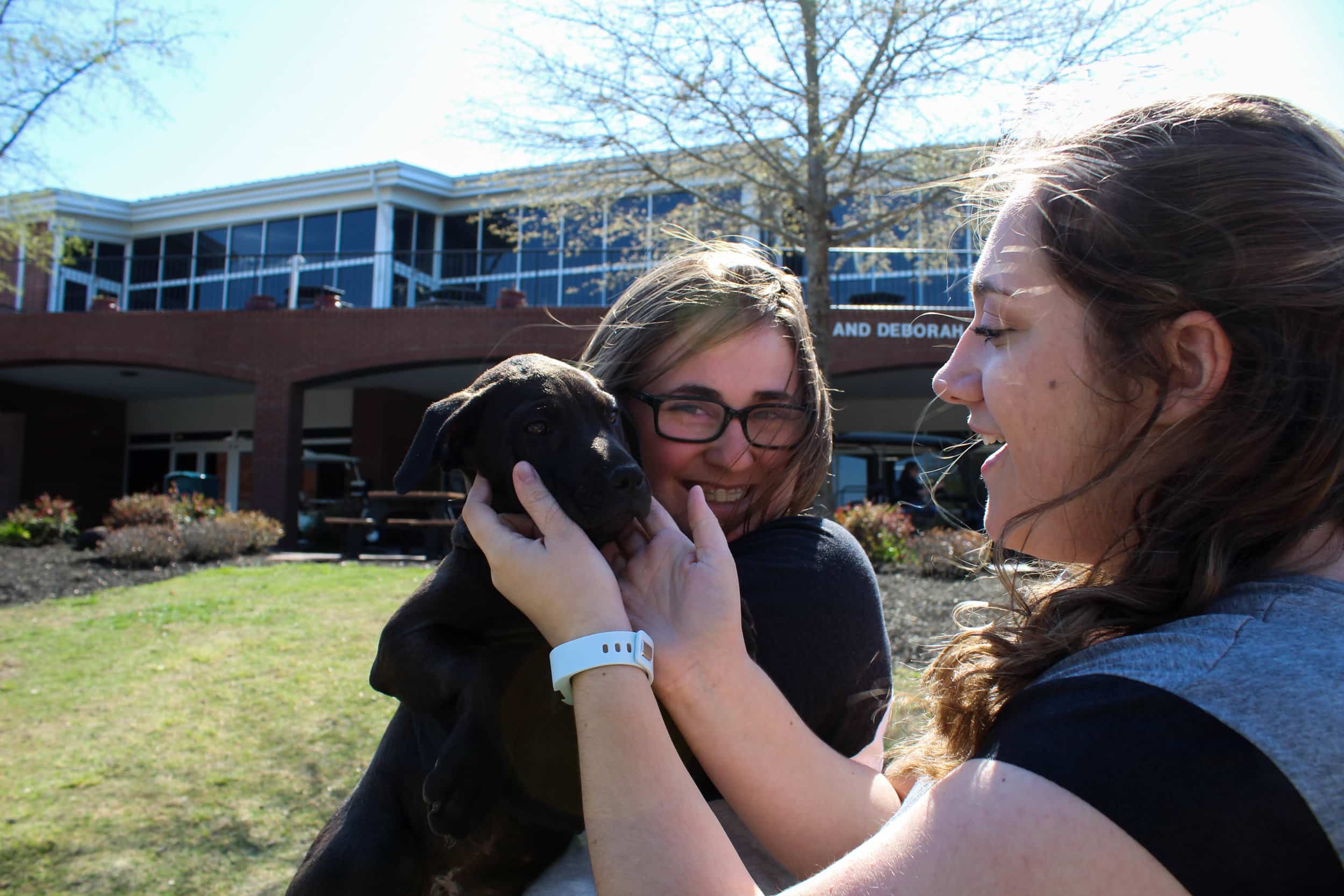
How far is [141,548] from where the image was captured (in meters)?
14.4

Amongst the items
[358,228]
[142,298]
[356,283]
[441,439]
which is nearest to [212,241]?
[142,298]

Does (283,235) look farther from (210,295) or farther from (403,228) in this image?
(403,228)

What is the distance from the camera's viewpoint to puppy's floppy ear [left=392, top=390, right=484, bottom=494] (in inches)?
91.9

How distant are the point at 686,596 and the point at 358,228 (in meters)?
29.0

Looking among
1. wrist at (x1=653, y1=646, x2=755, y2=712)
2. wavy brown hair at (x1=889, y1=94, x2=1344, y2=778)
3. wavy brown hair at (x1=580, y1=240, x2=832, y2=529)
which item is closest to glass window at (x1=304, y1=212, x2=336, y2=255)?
wavy brown hair at (x1=580, y1=240, x2=832, y2=529)

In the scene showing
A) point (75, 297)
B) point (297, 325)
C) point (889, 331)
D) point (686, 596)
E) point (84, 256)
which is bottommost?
point (686, 596)

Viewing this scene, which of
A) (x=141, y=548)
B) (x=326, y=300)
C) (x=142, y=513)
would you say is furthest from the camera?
(x=326, y=300)

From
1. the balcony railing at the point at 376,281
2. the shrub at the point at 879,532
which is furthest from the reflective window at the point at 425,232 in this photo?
the shrub at the point at 879,532

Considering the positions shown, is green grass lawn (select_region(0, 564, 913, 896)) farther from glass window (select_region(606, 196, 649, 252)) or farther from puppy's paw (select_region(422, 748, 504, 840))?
glass window (select_region(606, 196, 649, 252))

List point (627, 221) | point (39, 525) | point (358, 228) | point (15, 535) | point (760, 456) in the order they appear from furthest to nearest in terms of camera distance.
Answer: point (358, 228) < point (39, 525) < point (15, 535) < point (627, 221) < point (760, 456)

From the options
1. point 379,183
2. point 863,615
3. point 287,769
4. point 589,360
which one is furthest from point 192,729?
point 379,183

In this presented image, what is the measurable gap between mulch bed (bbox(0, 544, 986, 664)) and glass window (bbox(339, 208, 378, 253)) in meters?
13.1

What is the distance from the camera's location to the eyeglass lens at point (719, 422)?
247 centimetres

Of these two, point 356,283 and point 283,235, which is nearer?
point 356,283
